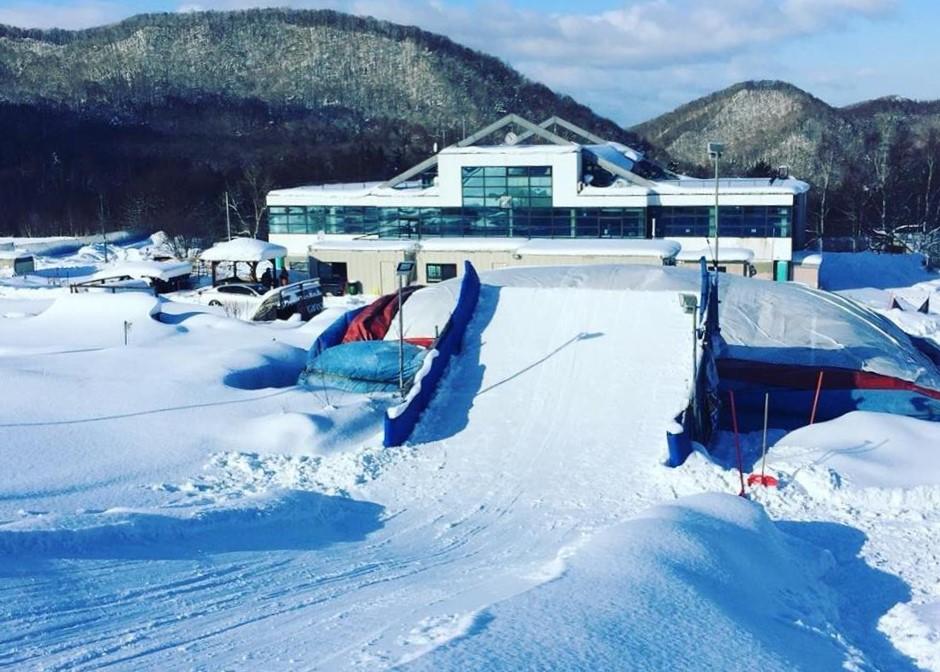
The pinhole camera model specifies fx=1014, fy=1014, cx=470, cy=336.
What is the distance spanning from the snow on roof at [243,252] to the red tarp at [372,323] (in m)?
10.6

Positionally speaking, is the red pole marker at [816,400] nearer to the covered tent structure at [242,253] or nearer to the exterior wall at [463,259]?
the exterior wall at [463,259]

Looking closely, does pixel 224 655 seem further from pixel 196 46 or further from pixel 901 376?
pixel 196 46

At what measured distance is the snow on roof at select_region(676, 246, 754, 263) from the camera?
2478 centimetres

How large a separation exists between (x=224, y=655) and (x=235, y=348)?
10098 mm

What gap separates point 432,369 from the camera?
12.3 metres

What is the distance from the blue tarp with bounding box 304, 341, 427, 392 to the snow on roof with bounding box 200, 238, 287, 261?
12276 mm

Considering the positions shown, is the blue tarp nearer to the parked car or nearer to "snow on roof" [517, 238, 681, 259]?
the parked car

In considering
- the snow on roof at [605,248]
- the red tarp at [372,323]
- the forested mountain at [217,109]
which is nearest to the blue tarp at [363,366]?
the red tarp at [372,323]

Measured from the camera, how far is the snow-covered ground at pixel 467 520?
238 inches

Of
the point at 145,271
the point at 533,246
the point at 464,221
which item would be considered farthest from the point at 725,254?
the point at 145,271

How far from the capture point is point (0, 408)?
11.4 meters

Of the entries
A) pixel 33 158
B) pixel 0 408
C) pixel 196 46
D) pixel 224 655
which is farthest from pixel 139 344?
pixel 196 46

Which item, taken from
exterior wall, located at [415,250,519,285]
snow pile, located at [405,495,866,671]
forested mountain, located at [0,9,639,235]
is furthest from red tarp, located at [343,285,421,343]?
forested mountain, located at [0,9,639,235]

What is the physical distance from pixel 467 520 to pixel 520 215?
19476mm
